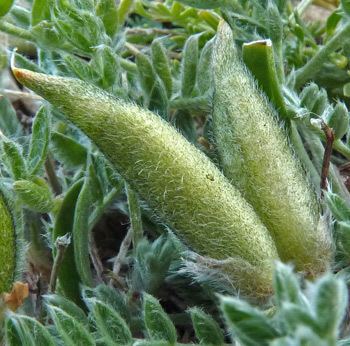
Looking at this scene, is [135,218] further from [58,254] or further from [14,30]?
[14,30]

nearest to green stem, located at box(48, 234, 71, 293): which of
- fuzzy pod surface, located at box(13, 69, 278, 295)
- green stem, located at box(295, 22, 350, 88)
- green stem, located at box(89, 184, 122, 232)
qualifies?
green stem, located at box(89, 184, 122, 232)

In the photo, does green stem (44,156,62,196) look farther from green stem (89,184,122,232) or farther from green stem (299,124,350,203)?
green stem (299,124,350,203)

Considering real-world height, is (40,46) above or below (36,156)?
above

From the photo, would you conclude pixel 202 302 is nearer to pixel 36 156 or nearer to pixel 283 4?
pixel 36 156

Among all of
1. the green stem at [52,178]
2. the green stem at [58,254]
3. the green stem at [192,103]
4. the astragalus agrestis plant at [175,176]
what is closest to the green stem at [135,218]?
the astragalus agrestis plant at [175,176]

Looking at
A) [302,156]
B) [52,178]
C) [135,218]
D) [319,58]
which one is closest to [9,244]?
[135,218]

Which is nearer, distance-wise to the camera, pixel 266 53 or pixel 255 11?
pixel 266 53

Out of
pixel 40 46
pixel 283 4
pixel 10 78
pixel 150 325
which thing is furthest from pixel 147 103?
pixel 10 78
